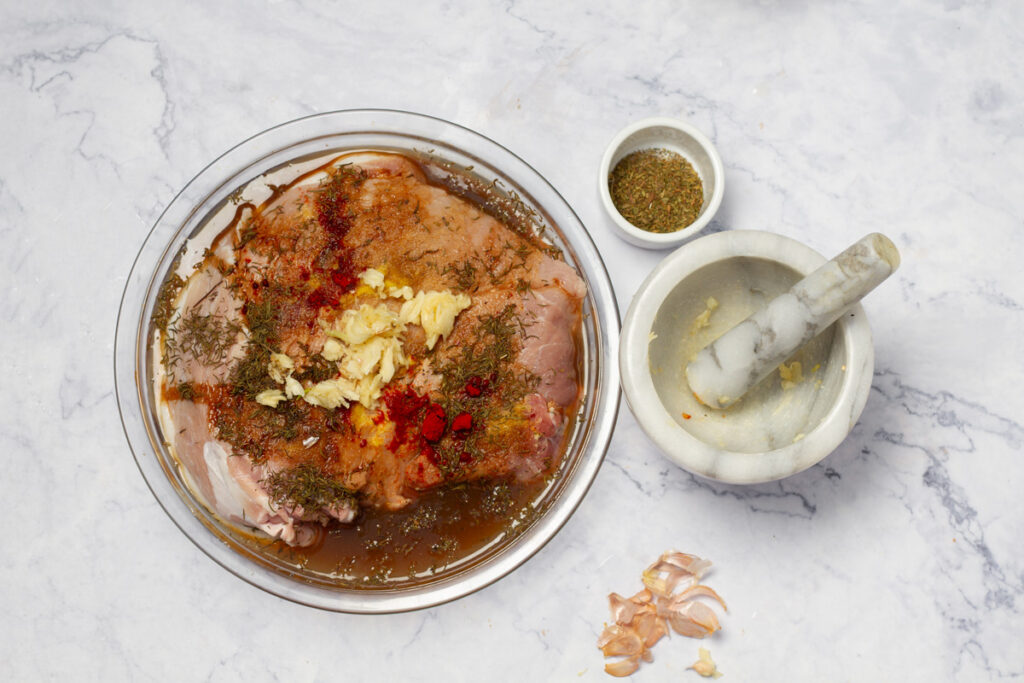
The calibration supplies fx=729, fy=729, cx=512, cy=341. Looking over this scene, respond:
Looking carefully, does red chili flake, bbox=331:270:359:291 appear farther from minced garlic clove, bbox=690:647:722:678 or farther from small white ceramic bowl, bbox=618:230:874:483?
minced garlic clove, bbox=690:647:722:678

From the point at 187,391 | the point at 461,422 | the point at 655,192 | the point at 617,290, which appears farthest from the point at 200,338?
the point at 655,192

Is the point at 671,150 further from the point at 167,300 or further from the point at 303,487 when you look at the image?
the point at 167,300

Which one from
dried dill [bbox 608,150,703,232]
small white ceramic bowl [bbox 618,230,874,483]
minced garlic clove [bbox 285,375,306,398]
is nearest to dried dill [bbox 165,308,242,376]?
minced garlic clove [bbox 285,375,306,398]

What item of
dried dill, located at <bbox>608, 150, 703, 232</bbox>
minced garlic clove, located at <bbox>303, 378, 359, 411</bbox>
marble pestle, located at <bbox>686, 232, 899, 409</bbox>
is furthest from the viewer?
dried dill, located at <bbox>608, 150, 703, 232</bbox>

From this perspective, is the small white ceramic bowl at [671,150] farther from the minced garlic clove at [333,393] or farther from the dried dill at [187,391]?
the dried dill at [187,391]

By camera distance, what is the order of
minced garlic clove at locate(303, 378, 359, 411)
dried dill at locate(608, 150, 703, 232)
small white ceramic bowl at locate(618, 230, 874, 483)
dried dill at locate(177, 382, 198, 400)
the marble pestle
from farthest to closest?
dried dill at locate(608, 150, 703, 232), dried dill at locate(177, 382, 198, 400), minced garlic clove at locate(303, 378, 359, 411), small white ceramic bowl at locate(618, 230, 874, 483), the marble pestle

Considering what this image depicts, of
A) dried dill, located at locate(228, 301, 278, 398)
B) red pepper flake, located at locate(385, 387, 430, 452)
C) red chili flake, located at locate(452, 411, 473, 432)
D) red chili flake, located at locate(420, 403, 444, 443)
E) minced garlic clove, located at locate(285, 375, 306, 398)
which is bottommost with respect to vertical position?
red chili flake, located at locate(452, 411, 473, 432)

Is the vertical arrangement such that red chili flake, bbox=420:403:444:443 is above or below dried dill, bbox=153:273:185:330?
below
